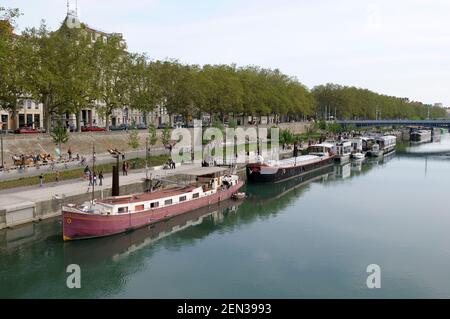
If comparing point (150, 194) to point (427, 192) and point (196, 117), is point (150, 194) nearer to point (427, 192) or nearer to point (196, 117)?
point (427, 192)

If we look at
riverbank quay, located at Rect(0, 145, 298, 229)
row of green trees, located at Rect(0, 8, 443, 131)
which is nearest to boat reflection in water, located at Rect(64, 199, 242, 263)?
riverbank quay, located at Rect(0, 145, 298, 229)

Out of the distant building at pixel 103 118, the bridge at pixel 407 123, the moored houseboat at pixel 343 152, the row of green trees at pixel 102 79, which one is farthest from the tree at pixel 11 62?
the bridge at pixel 407 123

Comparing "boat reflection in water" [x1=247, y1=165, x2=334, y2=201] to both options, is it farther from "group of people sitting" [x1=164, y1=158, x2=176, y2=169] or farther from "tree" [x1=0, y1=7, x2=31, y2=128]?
"tree" [x1=0, y1=7, x2=31, y2=128]

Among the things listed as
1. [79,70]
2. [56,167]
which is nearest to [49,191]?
[56,167]

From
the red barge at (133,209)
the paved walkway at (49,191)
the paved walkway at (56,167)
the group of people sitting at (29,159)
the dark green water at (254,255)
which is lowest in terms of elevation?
the dark green water at (254,255)

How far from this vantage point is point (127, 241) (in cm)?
3962

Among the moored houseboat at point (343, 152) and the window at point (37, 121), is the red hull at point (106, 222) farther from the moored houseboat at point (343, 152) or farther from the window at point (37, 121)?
the window at point (37, 121)

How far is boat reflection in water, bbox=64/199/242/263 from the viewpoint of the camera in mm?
35781

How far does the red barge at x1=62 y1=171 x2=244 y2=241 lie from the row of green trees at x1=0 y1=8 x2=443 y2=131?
95.5ft

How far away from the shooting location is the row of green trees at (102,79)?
65.5m

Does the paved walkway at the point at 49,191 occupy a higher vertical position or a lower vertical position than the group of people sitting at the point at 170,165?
lower

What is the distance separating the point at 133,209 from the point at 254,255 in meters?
12.6

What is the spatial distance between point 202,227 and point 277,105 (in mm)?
101698

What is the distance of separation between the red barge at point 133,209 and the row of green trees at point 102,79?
29105mm
